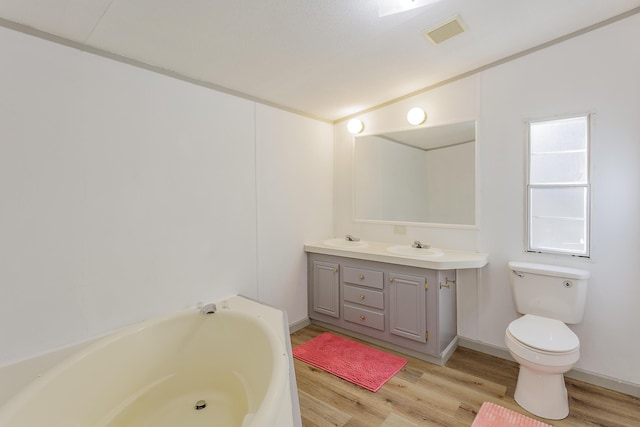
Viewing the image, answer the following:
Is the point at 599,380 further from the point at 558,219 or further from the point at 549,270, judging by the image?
the point at 558,219

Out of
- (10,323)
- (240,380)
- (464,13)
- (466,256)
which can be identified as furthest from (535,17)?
(10,323)

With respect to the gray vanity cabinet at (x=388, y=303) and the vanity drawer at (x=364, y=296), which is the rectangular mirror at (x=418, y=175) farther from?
the vanity drawer at (x=364, y=296)

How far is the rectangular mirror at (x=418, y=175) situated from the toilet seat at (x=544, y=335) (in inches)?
34.1

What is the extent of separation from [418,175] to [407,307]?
123cm

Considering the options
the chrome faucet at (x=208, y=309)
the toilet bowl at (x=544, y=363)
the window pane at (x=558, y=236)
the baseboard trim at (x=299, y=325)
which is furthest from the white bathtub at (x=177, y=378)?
the window pane at (x=558, y=236)

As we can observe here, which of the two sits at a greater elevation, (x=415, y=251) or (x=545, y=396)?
(x=415, y=251)

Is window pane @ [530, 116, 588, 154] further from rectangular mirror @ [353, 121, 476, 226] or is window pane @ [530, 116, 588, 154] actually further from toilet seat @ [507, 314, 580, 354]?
toilet seat @ [507, 314, 580, 354]

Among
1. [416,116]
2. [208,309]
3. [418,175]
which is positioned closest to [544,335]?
[418,175]

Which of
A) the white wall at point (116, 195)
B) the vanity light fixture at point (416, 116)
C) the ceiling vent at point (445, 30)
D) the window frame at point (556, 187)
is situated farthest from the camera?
the vanity light fixture at point (416, 116)

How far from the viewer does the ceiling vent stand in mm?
1875

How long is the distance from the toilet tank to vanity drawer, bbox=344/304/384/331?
107 cm

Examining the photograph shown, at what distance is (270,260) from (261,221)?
376 mm

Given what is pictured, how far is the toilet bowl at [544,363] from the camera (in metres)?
1.75

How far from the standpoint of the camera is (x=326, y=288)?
3033 mm
